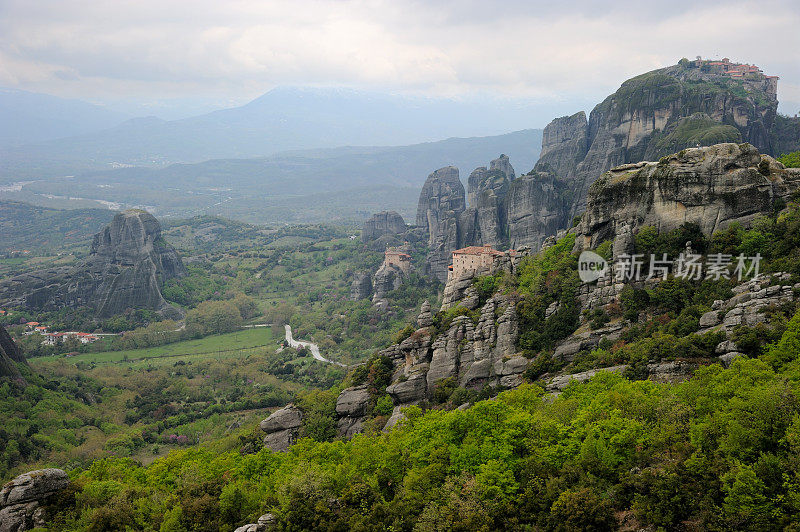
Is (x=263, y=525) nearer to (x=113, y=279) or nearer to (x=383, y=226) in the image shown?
(x=113, y=279)

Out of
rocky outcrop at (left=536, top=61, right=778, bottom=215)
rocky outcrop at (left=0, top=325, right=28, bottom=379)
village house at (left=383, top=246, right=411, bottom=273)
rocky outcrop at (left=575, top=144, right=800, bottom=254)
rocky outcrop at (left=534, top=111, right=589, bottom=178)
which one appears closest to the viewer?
rocky outcrop at (left=575, top=144, right=800, bottom=254)

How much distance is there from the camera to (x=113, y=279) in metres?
112

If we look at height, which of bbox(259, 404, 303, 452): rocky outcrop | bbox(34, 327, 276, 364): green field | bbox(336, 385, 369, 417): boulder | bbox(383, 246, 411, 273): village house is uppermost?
bbox(383, 246, 411, 273): village house

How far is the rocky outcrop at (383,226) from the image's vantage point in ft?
467

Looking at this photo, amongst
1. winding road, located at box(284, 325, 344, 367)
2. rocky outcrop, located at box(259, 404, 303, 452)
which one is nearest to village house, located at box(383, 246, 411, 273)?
winding road, located at box(284, 325, 344, 367)

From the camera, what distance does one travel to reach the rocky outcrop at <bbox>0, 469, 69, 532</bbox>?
27.3 m

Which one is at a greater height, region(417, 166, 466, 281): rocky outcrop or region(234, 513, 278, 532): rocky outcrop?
region(417, 166, 466, 281): rocky outcrop

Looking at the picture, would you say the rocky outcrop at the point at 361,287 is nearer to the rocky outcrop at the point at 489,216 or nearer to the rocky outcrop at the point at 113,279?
the rocky outcrop at the point at 489,216

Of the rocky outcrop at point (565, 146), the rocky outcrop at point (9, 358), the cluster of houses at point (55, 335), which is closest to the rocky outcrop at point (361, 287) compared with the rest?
the rocky outcrop at point (565, 146)

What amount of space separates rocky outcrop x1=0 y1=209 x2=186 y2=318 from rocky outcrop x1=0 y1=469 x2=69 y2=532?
277ft

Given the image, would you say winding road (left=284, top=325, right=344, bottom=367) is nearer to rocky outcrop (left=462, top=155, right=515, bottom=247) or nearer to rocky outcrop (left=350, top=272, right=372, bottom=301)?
rocky outcrop (left=350, top=272, right=372, bottom=301)

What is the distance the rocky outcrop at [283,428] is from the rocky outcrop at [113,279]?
71.1 meters

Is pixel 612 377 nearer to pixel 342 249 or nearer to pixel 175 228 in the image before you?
pixel 342 249

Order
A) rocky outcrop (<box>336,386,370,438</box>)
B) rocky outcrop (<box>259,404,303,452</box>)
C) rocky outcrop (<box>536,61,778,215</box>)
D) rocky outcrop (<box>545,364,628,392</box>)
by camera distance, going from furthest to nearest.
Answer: rocky outcrop (<box>536,61,778,215</box>)
rocky outcrop (<box>259,404,303,452</box>)
rocky outcrop (<box>336,386,370,438</box>)
rocky outcrop (<box>545,364,628,392</box>)
